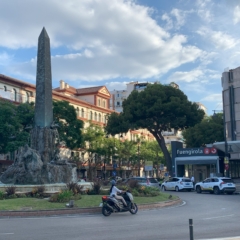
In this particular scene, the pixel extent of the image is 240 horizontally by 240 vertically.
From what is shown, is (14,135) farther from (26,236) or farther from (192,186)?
(26,236)

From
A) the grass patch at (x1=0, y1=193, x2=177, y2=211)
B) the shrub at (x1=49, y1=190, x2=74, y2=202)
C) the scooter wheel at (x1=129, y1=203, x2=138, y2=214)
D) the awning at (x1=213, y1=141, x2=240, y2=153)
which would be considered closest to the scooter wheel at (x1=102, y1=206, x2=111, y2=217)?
the scooter wheel at (x1=129, y1=203, x2=138, y2=214)

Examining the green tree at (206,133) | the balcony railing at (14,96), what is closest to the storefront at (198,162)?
the green tree at (206,133)

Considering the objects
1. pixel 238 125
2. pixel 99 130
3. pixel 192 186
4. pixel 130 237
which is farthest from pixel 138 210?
pixel 99 130

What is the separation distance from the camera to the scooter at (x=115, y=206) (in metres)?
17.3

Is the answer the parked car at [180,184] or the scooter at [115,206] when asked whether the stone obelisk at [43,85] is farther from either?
the parked car at [180,184]

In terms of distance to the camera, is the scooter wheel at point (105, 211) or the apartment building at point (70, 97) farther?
the apartment building at point (70, 97)

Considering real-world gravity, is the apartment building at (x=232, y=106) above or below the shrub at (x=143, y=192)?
above

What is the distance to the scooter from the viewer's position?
17.3 m

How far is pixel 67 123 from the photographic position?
50312 millimetres

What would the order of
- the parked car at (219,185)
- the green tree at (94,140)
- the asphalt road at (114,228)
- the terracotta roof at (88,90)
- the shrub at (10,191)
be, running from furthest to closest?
the terracotta roof at (88,90) → the green tree at (94,140) → the parked car at (219,185) → the shrub at (10,191) → the asphalt road at (114,228)

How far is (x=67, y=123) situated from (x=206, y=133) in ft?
75.9

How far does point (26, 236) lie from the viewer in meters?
11.5

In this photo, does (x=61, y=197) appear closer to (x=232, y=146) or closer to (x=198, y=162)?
(x=232, y=146)

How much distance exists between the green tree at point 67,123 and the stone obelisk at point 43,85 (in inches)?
817
